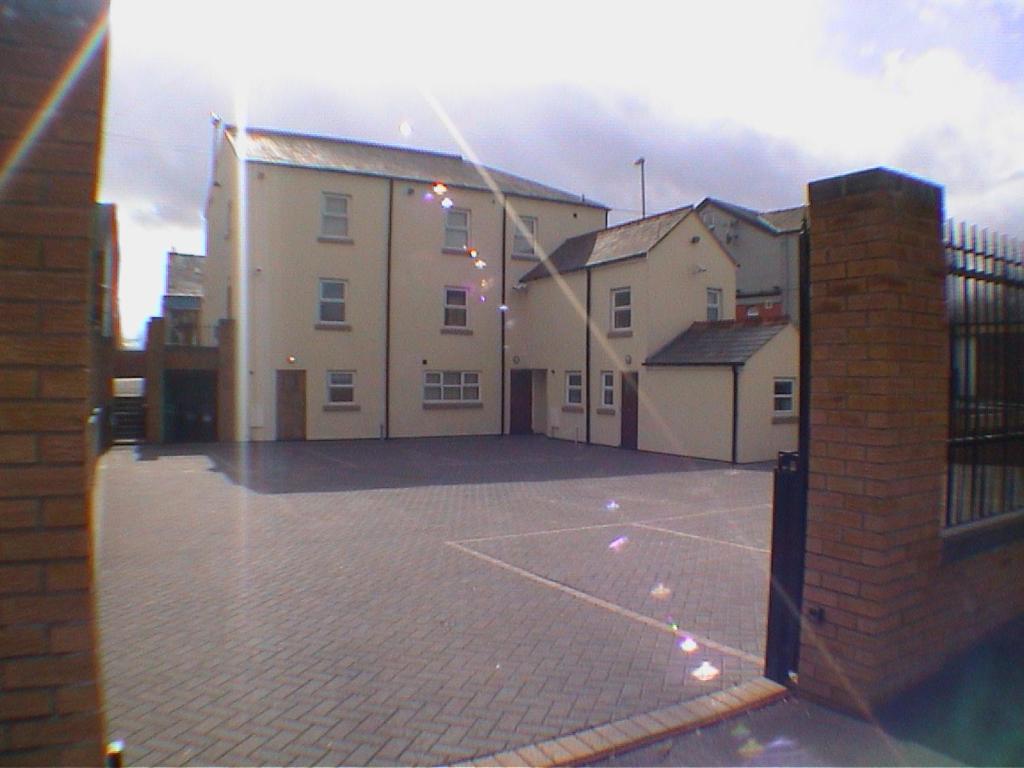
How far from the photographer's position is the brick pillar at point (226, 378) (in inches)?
916

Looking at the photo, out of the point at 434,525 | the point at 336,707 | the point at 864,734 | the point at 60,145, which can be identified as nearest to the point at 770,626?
the point at 864,734

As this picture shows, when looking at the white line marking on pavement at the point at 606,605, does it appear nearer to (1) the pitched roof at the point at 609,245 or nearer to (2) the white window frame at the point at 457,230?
(1) the pitched roof at the point at 609,245

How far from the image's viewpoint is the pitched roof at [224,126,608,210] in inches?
958

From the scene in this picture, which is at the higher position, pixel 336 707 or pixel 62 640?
pixel 62 640

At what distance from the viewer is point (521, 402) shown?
26984mm

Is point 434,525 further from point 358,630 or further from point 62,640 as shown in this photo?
point 62,640

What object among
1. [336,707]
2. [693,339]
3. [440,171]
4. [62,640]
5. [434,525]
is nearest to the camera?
[62,640]

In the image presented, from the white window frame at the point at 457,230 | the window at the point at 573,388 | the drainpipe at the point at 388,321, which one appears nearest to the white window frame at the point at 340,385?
the drainpipe at the point at 388,321

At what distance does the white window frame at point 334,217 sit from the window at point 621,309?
8629 millimetres

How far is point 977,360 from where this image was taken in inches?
194

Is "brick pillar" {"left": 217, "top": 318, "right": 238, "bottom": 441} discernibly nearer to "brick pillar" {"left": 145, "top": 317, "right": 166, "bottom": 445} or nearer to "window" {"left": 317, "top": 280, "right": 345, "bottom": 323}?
"brick pillar" {"left": 145, "top": 317, "right": 166, "bottom": 445}

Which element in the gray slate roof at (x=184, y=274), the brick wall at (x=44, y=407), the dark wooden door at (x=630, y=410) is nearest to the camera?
the brick wall at (x=44, y=407)

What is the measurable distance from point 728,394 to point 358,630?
1520 centimetres

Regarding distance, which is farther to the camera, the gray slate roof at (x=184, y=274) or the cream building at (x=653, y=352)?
the gray slate roof at (x=184, y=274)
